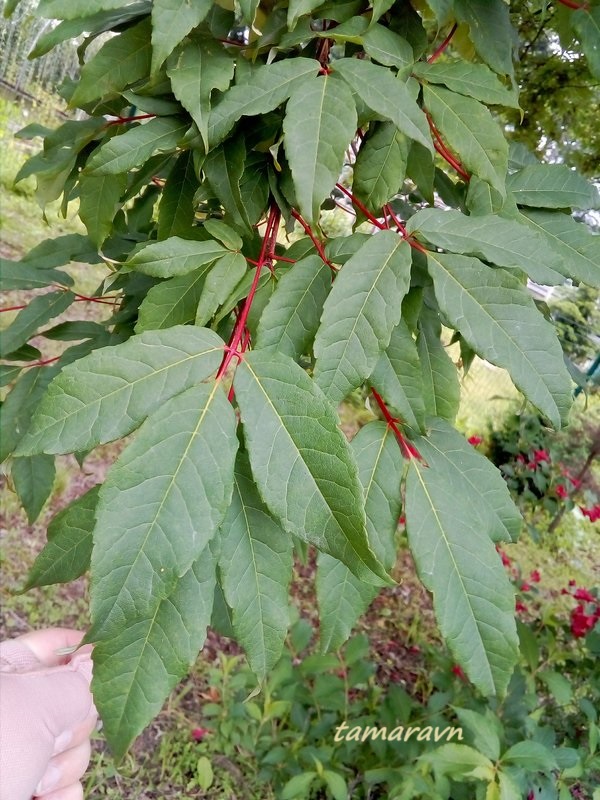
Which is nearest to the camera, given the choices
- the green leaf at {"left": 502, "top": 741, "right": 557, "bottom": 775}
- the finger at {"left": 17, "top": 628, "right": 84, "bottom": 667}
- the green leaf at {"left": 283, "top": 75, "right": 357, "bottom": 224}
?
the green leaf at {"left": 283, "top": 75, "right": 357, "bottom": 224}

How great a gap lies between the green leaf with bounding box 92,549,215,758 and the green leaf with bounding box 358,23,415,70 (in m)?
0.56

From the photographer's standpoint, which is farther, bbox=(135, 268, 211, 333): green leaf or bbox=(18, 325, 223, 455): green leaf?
bbox=(135, 268, 211, 333): green leaf

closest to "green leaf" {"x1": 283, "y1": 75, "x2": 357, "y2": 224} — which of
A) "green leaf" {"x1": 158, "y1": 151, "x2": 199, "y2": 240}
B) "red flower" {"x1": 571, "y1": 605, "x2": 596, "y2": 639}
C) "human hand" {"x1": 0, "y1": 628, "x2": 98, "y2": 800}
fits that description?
"green leaf" {"x1": 158, "y1": 151, "x2": 199, "y2": 240}

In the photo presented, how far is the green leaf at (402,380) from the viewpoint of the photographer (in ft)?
2.16

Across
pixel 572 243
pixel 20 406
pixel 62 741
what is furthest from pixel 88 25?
pixel 62 741

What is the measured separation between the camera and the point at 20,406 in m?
0.98

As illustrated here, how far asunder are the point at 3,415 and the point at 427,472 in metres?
0.69

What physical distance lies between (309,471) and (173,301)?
0.32 meters

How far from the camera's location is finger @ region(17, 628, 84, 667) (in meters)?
0.89

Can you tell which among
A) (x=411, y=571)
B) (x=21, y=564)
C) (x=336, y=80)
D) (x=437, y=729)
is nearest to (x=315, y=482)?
(x=336, y=80)

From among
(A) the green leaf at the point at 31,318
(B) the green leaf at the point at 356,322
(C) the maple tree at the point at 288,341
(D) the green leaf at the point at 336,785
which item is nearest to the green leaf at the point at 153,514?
(C) the maple tree at the point at 288,341

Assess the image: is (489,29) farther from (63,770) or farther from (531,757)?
(531,757)

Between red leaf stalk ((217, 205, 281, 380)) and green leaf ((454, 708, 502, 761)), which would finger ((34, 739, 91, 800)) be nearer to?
red leaf stalk ((217, 205, 281, 380))

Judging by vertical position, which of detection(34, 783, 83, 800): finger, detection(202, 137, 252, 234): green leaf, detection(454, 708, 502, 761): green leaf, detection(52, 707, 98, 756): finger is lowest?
detection(454, 708, 502, 761): green leaf
